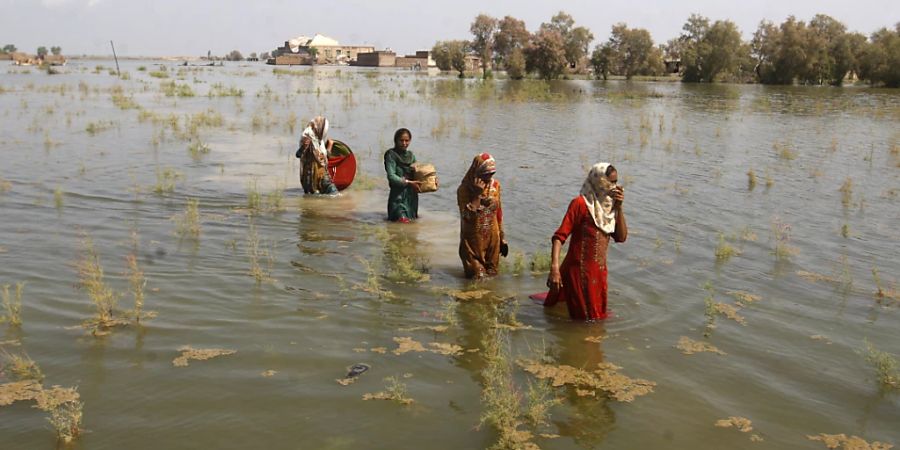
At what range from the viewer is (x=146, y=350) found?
5070mm

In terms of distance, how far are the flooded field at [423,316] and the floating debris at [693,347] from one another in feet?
0.07

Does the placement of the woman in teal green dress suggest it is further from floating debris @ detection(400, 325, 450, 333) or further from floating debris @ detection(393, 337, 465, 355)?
floating debris @ detection(393, 337, 465, 355)

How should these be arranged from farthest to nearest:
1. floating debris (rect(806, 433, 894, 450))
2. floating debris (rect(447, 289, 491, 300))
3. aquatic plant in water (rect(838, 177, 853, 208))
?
aquatic plant in water (rect(838, 177, 853, 208))
floating debris (rect(447, 289, 491, 300))
floating debris (rect(806, 433, 894, 450))

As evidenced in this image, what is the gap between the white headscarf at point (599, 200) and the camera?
5.42 m

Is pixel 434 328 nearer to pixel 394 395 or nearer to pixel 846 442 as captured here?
pixel 394 395

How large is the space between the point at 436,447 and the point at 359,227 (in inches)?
210

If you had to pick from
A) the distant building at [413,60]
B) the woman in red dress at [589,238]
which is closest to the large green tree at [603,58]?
the distant building at [413,60]

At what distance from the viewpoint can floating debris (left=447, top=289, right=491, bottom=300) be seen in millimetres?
6504

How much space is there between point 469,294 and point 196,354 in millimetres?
2496

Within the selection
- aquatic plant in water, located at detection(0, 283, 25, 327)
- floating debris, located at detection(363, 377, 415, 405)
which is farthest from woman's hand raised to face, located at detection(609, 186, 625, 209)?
aquatic plant in water, located at detection(0, 283, 25, 327)

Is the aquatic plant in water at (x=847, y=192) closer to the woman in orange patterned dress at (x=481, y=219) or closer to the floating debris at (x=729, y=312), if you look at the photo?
the floating debris at (x=729, y=312)

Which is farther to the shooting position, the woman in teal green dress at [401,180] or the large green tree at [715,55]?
the large green tree at [715,55]

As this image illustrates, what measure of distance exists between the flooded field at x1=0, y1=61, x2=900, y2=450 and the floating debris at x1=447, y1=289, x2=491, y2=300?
4cm

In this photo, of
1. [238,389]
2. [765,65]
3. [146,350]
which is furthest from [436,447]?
[765,65]
